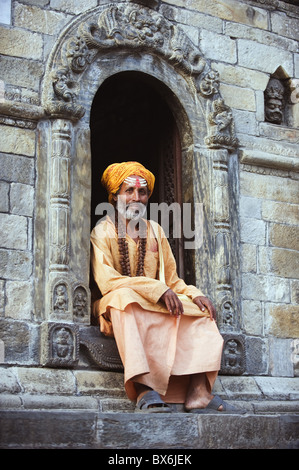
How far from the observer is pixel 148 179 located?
8047mm

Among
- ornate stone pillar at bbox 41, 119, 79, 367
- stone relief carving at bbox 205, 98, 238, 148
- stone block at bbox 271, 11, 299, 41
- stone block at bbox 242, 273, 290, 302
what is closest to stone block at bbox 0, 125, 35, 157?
ornate stone pillar at bbox 41, 119, 79, 367

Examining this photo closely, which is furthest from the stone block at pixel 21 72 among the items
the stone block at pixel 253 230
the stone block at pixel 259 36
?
the stone block at pixel 253 230

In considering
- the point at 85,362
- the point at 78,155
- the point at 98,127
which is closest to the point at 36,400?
the point at 85,362

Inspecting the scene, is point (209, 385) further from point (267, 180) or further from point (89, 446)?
point (267, 180)

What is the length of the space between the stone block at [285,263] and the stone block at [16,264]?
2.36 meters

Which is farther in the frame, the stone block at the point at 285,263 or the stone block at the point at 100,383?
the stone block at the point at 285,263

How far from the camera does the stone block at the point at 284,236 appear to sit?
862cm

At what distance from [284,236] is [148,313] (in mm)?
2011

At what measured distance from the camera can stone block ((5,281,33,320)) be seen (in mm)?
7160

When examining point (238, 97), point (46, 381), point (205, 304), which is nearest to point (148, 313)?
point (205, 304)

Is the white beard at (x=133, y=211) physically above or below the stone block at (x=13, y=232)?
above

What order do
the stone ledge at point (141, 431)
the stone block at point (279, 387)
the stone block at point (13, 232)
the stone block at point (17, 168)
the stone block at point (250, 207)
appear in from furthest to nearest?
1. the stone block at point (250, 207)
2. the stone block at point (279, 387)
3. the stone block at point (17, 168)
4. the stone block at point (13, 232)
5. the stone ledge at point (141, 431)

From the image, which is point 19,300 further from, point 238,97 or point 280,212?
point 238,97

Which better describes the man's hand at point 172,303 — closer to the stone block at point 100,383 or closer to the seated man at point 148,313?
the seated man at point 148,313
